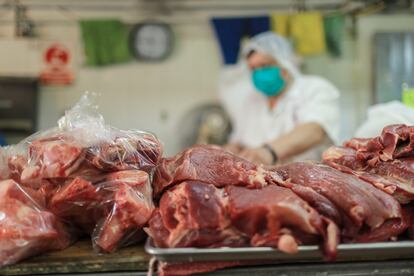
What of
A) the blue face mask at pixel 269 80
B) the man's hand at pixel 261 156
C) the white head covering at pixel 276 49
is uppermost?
the white head covering at pixel 276 49

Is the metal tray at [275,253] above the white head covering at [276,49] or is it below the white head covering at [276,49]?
below

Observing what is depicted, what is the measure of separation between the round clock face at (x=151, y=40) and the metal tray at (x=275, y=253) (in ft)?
11.4

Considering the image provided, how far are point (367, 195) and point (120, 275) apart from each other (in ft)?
2.01

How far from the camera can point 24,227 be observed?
0.99m

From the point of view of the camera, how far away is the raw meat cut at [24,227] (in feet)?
3.18

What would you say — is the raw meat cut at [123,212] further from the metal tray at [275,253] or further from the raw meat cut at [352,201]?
the raw meat cut at [352,201]

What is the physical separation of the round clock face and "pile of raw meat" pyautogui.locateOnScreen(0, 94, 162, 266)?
320cm

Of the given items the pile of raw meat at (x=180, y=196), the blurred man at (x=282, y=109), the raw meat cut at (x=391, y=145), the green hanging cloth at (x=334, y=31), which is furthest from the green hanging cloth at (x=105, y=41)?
the raw meat cut at (x=391, y=145)

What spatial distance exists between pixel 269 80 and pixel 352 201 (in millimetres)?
2159

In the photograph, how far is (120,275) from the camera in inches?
38.6

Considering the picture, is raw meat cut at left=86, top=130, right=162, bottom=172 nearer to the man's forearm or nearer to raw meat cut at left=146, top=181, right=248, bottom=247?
raw meat cut at left=146, top=181, right=248, bottom=247

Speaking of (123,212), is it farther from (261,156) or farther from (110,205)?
(261,156)

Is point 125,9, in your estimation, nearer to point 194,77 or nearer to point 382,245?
point 194,77

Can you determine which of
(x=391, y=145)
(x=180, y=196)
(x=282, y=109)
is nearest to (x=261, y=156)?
(x=282, y=109)
